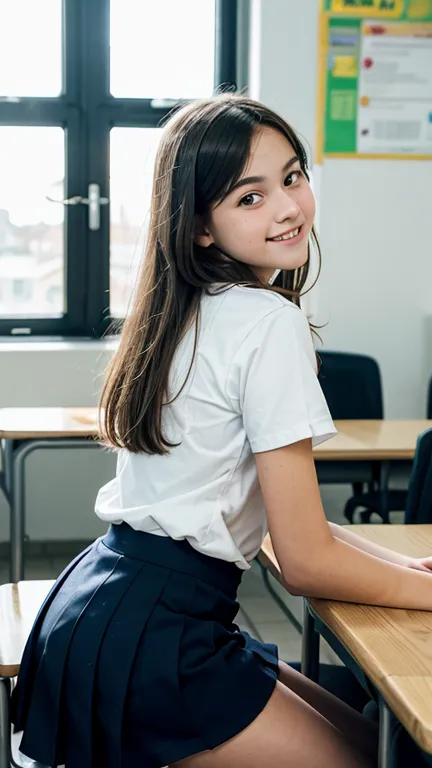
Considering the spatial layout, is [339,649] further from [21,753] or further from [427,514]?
[427,514]

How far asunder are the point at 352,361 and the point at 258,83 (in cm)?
119

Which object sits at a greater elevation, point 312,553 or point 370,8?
point 370,8

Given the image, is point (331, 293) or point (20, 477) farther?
point (331, 293)

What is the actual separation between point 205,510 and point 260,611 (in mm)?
2230

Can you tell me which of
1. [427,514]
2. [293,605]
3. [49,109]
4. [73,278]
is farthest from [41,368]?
[427,514]

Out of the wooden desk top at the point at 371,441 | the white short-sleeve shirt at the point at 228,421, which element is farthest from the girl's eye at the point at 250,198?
the wooden desk top at the point at 371,441

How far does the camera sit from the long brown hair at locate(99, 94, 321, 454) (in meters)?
1.23

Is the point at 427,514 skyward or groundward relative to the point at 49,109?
groundward

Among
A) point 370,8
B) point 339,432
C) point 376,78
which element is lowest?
point 339,432

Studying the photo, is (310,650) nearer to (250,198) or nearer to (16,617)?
(16,617)

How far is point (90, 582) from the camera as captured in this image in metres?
1.22

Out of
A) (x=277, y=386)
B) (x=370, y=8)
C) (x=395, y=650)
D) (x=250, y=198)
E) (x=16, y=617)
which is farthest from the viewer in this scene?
(x=370, y=8)

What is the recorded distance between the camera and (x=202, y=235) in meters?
1.30

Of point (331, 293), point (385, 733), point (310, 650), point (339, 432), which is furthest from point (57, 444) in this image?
point (385, 733)
